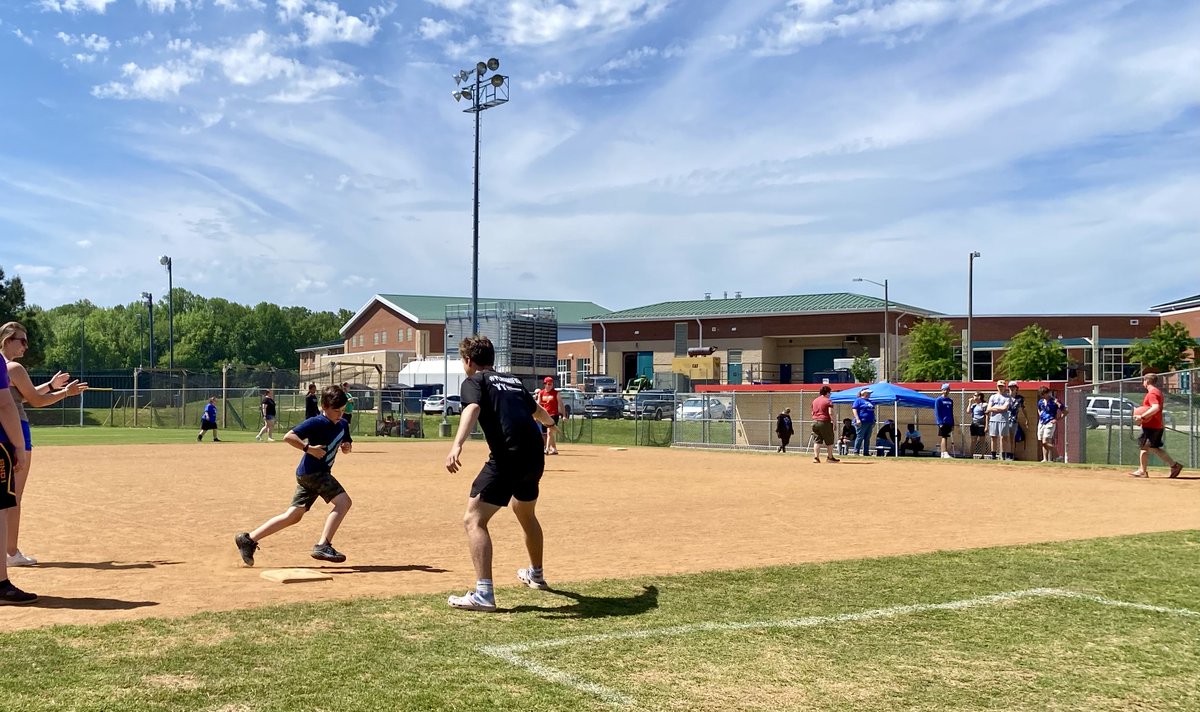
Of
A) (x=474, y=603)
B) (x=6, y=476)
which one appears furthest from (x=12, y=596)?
(x=474, y=603)

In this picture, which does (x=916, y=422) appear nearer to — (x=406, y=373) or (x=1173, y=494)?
(x=1173, y=494)

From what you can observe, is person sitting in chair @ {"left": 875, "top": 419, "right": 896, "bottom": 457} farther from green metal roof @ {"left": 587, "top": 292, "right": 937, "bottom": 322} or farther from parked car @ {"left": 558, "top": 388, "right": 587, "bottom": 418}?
green metal roof @ {"left": 587, "top": 292, "right": 937, "bottom": 322}

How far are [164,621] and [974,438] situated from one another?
26346mm

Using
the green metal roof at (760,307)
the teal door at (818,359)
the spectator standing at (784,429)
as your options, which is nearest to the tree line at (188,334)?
the green metal roof at (760,307)

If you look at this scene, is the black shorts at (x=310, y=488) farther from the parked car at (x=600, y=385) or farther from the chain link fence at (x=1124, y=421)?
the parked car at (x=600, y=385)

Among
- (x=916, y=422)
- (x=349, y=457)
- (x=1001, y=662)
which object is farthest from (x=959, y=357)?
(x=1001, y=662)

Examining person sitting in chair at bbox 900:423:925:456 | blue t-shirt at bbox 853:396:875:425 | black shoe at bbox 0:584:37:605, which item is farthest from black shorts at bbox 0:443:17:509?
person sitting in chair at bbox 900:423:925:456

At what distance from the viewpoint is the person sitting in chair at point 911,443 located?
29938mm

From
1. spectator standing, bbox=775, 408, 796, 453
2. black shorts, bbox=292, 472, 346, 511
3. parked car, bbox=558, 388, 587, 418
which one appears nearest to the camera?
black shorts, bbox=292, 472, 346, 511

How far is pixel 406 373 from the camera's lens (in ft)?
230

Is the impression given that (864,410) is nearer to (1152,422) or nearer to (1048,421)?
(1048,421)

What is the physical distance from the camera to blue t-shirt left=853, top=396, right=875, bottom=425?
92.5ft

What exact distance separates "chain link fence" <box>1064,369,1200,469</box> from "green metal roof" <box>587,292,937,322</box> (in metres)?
42.2

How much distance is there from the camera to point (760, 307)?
7594 centimetres
